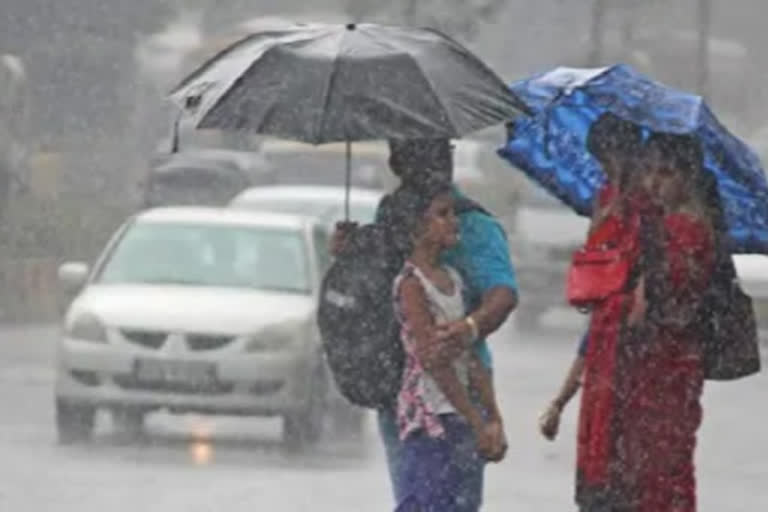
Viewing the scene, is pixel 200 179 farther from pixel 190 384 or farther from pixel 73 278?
pixel 190 384

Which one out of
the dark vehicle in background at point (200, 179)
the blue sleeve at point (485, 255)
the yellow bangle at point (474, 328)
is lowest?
the dark vehicle in background at point (200, 179)

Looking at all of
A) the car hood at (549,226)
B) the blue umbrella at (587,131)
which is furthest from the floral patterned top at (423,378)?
the car hood at (549,226)

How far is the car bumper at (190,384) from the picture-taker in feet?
53.6

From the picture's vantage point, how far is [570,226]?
28.2 meters

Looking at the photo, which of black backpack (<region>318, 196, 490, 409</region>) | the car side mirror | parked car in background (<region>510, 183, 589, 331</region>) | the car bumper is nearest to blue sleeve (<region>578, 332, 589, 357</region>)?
black backpack (<region>318, 196, 490, 409</region>)

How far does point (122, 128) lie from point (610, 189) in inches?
1803

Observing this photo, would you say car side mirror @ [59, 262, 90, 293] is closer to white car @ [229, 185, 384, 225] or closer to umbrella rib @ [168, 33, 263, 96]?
white car @ [229, 185, 384, 225]

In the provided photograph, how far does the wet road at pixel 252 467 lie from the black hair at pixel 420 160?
17.3 feet

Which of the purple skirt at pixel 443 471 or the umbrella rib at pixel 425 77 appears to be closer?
the purple skirt at pixel 443 471

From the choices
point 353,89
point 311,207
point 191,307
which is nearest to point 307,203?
point 311,207

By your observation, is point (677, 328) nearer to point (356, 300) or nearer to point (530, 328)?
point (356, 300)

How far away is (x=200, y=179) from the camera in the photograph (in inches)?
1614

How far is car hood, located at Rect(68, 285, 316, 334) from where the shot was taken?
16.5m

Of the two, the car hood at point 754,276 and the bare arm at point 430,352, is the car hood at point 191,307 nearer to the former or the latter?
the bare arm at point 430,352
